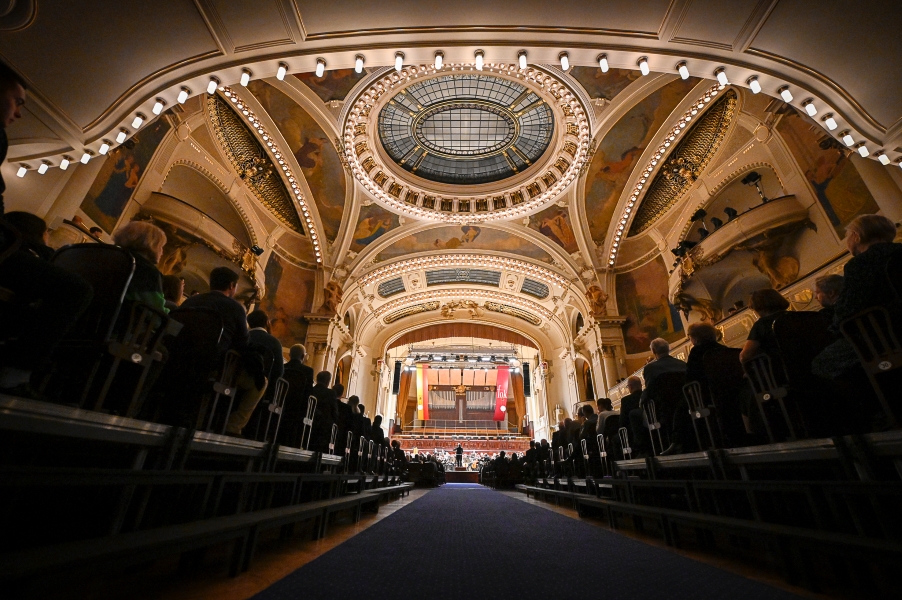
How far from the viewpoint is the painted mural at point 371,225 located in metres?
12.1

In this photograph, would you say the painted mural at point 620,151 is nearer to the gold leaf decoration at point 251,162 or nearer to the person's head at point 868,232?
the person's head at point 868,232

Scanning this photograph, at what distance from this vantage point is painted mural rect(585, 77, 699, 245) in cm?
903

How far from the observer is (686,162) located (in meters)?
9.59

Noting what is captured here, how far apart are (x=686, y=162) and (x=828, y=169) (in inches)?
135

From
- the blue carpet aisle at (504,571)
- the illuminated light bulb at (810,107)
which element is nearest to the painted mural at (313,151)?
the illuminated light bulb at (810,107)

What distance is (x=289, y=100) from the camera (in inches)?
361

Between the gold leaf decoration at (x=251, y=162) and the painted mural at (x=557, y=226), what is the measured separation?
7.49m

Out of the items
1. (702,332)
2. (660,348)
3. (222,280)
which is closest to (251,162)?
(222,280)

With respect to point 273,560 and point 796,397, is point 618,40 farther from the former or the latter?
point 273,560

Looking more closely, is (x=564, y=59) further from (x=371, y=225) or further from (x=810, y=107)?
(x=371, y=225)

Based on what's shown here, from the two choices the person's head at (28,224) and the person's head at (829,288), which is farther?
the person's head at (829,288)

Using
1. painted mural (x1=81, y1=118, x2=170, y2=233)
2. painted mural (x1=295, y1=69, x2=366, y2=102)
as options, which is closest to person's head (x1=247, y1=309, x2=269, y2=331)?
painted mural (x1=81, y1=118, x2=170, y2=233)

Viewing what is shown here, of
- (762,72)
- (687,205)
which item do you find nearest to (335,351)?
(687,205)

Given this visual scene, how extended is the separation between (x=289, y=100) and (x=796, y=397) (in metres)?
10.6
